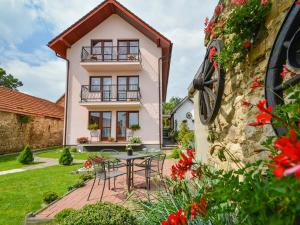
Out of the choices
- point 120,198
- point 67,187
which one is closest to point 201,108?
point 120,198

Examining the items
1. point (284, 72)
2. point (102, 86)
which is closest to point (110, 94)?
point (102, 86)

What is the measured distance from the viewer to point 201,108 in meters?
4.21

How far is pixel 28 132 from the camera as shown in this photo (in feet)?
58.6

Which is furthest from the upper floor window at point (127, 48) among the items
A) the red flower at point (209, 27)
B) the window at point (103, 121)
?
the red flower at point (209, 27)

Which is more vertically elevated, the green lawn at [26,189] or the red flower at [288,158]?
the red flower at [288,158]

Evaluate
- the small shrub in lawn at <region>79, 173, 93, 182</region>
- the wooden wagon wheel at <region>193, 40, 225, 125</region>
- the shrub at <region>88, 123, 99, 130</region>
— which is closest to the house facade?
the shrub at <region>88, 123, 99, 130</region>

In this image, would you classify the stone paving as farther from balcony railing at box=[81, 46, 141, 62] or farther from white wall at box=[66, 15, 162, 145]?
balcony railing at box=[81, 46, 141, 62]

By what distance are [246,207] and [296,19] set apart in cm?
157

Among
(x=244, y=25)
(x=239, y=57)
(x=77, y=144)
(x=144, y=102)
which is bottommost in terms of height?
(x=77, y=144)

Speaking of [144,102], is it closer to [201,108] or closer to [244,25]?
[201,108]

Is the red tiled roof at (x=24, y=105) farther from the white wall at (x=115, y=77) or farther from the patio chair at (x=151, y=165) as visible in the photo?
the patio chair at (x=151, y=165)

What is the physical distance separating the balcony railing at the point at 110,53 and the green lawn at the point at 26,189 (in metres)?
9.89

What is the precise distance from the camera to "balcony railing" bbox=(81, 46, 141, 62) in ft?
56.1

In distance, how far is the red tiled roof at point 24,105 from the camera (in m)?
16.5
